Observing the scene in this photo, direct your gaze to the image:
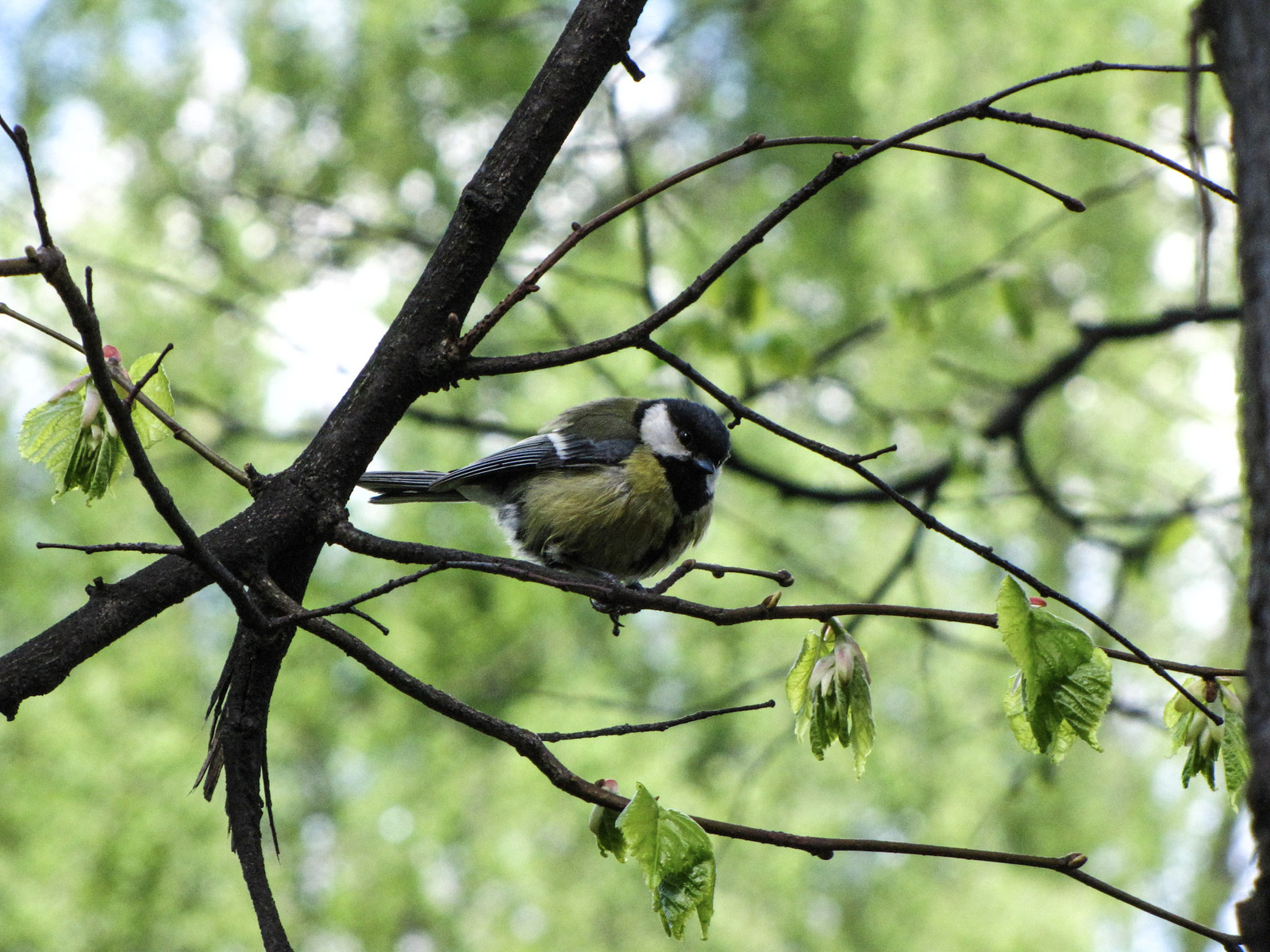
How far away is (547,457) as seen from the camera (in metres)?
2.47

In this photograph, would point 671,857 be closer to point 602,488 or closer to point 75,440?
point 75,440

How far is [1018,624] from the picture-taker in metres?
1.00

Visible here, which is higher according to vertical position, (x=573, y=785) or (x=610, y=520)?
(x=610, y=520)

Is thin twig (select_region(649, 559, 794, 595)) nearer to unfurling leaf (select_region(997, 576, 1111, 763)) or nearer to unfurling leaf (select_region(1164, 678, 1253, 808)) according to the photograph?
unfurling leaf (select_region(997, 576, 1111, 763))

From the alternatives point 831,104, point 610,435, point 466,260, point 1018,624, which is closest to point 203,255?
point 831,104

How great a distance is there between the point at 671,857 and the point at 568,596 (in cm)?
481

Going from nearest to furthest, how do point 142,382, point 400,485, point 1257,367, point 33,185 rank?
1. point 1257,367
2. point 33,185
3. point 142,382
4. point 400,485

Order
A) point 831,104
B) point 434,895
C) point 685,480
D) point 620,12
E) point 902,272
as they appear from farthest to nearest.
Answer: point 831,104
point 434,895
point 902,272
point 685,480
point 620,12

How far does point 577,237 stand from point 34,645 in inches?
27.4

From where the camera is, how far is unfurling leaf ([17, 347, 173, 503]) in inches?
43.1

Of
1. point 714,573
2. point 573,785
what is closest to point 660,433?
point 714,573

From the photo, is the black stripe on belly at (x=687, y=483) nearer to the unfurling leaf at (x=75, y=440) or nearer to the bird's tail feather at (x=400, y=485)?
the bird's tail feather at (x=400, y=485)

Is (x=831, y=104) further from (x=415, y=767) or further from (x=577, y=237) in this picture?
(x=577, y=237)

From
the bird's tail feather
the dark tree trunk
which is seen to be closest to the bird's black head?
the bird's tail feather
